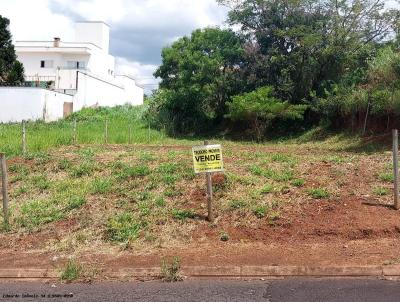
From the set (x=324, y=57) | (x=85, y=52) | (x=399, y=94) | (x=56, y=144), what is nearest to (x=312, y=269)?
(x=56, y=144)

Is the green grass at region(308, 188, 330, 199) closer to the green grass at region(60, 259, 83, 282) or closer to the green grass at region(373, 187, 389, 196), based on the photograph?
the green grass at region(373, 187, 389, 196)

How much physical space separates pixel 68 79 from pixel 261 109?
21.1 metres

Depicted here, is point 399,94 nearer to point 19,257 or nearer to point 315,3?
point 315,3

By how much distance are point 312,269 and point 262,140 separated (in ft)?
68.5

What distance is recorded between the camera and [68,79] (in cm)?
4181

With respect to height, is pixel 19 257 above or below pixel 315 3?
below

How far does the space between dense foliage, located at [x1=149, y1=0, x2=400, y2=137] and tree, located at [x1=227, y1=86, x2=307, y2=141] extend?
0.16 feet

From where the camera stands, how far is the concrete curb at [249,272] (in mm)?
6406

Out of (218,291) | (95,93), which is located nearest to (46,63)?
(95,93)

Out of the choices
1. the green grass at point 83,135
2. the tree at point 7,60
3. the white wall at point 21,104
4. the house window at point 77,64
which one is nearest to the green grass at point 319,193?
the green grass at point 83,135

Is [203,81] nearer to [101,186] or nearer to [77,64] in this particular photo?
[101,186]

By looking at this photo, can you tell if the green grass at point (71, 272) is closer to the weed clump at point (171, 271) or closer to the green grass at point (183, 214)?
the weed clump at point (171, 271)

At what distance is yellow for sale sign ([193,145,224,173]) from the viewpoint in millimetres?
7957

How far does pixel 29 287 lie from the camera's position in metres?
6.42
